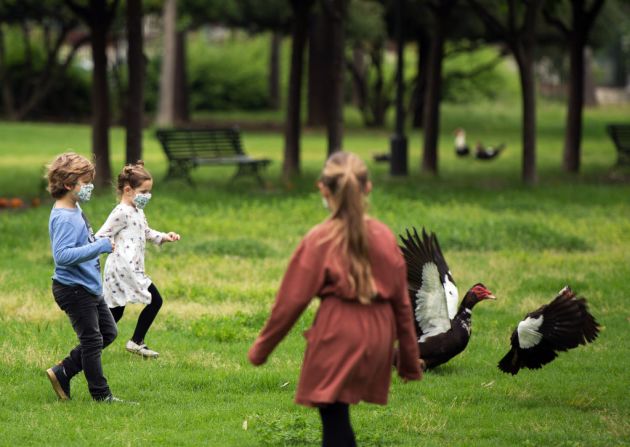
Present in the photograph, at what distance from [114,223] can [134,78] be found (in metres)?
10.3

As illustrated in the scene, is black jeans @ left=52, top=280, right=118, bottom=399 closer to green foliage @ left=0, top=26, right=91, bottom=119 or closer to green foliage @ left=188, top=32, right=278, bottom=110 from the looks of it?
green foliage @ left=0, top=26, right=91, bottom=119

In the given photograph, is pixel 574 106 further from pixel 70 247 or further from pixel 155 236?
pixel 70 247

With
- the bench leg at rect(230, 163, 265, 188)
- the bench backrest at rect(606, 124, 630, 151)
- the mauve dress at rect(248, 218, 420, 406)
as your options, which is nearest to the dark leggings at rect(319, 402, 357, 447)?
the mauve dress at rect(248, 218, 420, 406)

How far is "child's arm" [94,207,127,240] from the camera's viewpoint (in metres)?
8.05

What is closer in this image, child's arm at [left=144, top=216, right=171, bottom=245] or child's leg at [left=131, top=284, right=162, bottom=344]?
child's arm at [left=144, top=216, right=171, bottom=245]

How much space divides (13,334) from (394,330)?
4887mm

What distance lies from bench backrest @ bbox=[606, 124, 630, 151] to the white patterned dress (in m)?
16.6

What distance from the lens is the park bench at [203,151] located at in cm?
2036

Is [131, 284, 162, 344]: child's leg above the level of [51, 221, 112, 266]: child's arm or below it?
below

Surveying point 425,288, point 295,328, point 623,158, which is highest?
point 425,288

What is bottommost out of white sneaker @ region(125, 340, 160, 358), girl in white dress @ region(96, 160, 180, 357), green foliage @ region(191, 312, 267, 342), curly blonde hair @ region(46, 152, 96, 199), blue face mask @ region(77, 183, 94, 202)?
green foliage @ region(191, 312, 267, 342)

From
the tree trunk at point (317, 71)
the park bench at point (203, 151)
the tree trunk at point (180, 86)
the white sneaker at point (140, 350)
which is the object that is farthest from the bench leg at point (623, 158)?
the tree trunk at point (180, 86)

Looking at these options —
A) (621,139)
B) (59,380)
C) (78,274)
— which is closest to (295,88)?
(621,139)

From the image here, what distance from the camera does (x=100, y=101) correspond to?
19594mm
